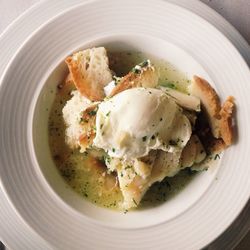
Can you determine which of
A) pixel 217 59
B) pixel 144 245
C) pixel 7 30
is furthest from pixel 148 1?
pixel 144 245

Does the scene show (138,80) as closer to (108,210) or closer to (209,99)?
(209,99)

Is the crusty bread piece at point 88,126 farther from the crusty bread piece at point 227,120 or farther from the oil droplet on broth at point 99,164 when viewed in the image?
the crusty bread piece at point 227,120

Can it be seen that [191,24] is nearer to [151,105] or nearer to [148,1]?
[148,1]

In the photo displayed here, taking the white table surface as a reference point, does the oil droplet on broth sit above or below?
below

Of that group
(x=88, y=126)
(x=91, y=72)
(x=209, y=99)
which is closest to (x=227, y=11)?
(x=209, y=99)

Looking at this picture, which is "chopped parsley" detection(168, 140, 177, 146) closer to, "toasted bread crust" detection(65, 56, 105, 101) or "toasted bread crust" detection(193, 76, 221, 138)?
"toasted bread crust" detection(193, 76, 221, 138)

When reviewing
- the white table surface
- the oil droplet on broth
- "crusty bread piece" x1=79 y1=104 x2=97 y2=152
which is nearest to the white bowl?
the oil droplet on broth
